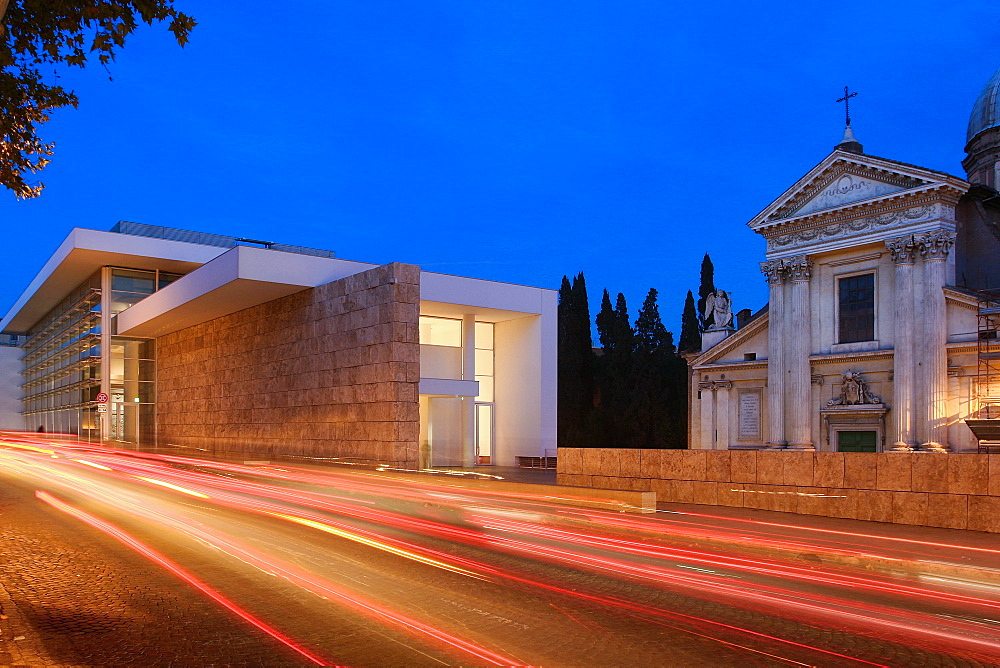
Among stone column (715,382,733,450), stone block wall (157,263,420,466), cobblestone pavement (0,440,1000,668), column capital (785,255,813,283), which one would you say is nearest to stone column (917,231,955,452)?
column capital (785,255,813,283)

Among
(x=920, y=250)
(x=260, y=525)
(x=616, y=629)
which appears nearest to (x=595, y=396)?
(x=920, y=250)

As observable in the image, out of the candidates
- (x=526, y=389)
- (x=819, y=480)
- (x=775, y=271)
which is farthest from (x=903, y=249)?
(x=819, y=480)

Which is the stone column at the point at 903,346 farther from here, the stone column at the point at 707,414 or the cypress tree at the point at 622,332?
the cypress tree at the point at 622,332

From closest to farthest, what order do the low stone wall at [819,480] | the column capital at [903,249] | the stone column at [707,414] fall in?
the low stone wall at [819,480], the column capital at [903,249], the stone column at [707,414]

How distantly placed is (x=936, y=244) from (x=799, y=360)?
758 centimetres

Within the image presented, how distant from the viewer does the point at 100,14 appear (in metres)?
8.39

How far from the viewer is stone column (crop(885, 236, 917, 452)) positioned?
1284 inches

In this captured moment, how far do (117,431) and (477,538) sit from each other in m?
35.4

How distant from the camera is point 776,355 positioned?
124 ft

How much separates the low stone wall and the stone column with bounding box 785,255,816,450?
21196mm

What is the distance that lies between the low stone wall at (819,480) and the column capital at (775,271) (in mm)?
22991

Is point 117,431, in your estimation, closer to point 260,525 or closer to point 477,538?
point 260,525

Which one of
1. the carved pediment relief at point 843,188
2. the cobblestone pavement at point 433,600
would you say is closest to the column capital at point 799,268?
the carved pediment relief at point 843,188

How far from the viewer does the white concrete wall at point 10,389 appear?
64.0 meters
